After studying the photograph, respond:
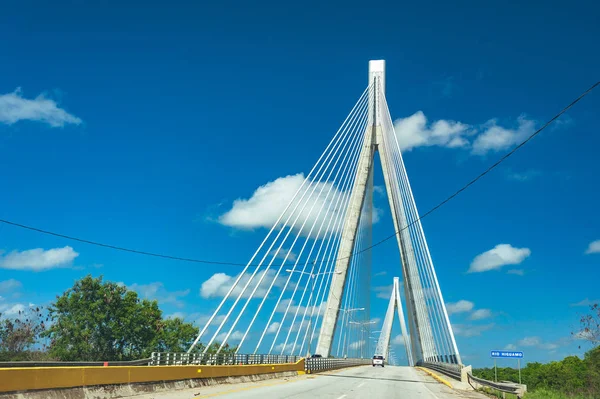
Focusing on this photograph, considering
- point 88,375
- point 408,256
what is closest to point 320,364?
point 408,256

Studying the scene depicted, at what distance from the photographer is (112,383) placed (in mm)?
12742

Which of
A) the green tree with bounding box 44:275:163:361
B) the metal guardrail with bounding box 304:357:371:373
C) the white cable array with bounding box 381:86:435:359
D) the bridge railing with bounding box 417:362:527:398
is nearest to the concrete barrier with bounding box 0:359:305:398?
the bridge railing with bounding box 417:362:527:398

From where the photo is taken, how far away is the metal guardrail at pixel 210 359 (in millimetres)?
24955

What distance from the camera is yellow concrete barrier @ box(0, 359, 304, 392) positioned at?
986 cm

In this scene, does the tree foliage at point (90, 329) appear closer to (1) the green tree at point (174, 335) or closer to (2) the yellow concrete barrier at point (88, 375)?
(1) the green tree at point (174, 335)

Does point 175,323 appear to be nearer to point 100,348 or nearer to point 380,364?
point 100,348

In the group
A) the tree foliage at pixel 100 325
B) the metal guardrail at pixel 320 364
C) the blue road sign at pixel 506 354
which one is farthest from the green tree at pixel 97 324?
the blue road sign at pixel 506 354

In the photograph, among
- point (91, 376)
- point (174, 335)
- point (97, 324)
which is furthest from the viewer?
point (174, 335)

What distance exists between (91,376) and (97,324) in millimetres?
52334

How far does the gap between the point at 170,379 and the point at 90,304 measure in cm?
4879

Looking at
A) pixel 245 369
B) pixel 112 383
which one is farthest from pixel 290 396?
pixel 245 369

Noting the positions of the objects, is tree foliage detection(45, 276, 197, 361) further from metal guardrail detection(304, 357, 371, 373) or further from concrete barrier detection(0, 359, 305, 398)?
concrete barrier detection(0, 359, 305, 398)

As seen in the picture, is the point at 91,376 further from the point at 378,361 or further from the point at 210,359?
the point at 378,361

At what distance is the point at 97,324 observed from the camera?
197ft
